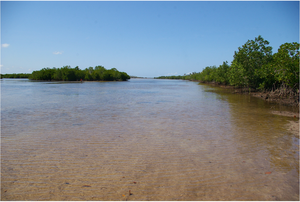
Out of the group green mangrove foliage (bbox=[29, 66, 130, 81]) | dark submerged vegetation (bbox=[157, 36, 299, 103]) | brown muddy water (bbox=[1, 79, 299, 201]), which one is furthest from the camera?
green mangrove foliage (bbox=[29, 66, 130, 81])

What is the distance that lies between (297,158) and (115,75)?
340ft

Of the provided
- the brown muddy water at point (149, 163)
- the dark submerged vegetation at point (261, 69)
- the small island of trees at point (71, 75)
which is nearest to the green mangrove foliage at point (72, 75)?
the small island of trees at point (71, 75)

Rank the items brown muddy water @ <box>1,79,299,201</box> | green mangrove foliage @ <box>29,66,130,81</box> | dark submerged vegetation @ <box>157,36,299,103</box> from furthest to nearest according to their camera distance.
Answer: green mangrove foliage @ <box>29,66,130,81</box> → dark submerged vegetation @ <box>157,36,299,103</box> → brown muddy water @ <box>1,79,299,201</box>

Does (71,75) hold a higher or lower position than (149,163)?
higher

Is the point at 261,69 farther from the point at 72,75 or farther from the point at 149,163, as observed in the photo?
the point at 72,75

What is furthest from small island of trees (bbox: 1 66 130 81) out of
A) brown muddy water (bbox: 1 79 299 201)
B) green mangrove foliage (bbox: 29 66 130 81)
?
brown muddy water (bbox: 1 79 299 201)

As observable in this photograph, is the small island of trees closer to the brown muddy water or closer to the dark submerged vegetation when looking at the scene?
the dark submerged vegetation

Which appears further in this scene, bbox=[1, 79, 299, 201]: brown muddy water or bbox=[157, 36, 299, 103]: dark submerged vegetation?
bbox=[157, 36, 299, 103]: dark submerged vegetation

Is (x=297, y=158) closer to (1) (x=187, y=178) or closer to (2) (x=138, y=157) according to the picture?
(1) (x=187, y=178)

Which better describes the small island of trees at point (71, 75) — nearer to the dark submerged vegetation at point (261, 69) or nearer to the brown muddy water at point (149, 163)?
the dark submerged vegetation at point (261, 69)

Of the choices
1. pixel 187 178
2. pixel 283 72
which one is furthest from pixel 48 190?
pixel 283 72

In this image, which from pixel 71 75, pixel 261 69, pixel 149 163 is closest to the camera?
pixel 149 163

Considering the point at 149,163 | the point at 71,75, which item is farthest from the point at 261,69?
the point at 71,75

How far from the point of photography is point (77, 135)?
6262 mm
